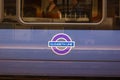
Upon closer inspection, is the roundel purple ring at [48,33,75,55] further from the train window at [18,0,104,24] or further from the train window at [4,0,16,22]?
the train window at [4,0,16,22]

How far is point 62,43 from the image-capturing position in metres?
6.22

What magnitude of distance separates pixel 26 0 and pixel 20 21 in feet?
1.22

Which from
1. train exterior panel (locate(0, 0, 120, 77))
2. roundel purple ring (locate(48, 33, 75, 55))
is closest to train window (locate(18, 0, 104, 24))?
train exterior panel (locate(0, 0, 120, 77))

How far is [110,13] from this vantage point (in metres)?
6.26

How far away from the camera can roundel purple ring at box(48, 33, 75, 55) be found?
6.22m

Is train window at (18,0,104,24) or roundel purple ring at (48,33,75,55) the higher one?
train window at (18,0,104,24)

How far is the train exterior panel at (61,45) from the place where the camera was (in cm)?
622

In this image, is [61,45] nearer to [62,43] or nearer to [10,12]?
[62,43]

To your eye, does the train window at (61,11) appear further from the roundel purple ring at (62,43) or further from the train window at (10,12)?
the roundel purple ring at (62,43)

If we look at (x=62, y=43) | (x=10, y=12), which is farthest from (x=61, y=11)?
(x=10, y=12)

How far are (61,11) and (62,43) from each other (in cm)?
55

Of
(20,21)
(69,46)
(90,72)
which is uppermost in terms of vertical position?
(20,21)

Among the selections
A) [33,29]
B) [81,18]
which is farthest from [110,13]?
[33,29]

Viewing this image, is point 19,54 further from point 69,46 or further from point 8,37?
point 69,46
